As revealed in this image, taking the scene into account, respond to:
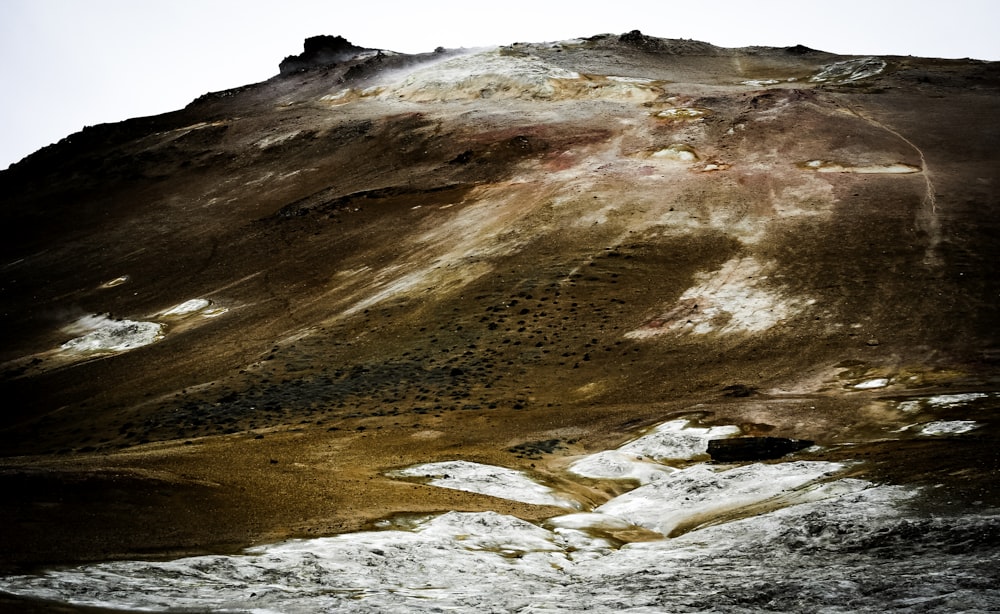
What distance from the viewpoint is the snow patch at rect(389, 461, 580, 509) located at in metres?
20.9

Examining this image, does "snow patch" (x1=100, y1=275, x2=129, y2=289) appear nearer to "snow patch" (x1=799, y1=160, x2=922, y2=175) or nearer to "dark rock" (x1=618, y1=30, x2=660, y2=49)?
"snow patch" (x1=799, y1=160, x2=922, y2=175)

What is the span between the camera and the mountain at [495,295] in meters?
20.1

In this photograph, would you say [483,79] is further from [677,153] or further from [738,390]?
[738,390]

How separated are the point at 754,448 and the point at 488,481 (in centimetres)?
765

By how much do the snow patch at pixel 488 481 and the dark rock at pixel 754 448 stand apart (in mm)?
5095

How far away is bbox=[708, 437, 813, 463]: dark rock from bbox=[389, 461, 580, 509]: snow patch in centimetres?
510

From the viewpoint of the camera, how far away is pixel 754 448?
22812 millimetres

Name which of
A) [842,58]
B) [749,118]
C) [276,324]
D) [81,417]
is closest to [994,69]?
[842,58]

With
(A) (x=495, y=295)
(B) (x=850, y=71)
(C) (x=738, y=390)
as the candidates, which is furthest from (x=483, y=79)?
(C) (x=738, y=390)

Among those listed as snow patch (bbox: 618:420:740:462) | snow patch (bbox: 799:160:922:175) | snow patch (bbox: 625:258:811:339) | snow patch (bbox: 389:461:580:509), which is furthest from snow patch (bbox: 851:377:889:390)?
snow patch (bbox: 799:160:922:175)

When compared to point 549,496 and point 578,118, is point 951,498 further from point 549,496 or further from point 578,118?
point 578,118

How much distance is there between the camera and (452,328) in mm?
38375

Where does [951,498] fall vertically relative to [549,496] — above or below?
above

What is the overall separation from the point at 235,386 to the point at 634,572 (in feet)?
87.4
